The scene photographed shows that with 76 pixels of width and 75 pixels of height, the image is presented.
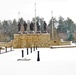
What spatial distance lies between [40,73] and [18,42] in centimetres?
3697

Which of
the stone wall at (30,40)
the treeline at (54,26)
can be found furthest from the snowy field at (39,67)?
the treeline at (54,26)

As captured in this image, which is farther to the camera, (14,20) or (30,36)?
(14,20)

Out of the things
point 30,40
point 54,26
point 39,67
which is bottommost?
point 39,67

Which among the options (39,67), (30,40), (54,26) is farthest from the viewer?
(54,26)

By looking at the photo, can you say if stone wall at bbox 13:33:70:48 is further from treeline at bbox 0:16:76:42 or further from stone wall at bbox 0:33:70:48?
treeline at bbox 0:16:76:42

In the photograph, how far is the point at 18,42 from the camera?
48156 mm

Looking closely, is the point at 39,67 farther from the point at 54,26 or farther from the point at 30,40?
the point at 54,26

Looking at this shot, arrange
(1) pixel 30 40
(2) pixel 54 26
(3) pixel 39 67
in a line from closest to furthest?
(3) pixel 39 67, (1) pixel 30 40, (2) pixel 54 26

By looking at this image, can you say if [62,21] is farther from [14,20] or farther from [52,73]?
[52,73]

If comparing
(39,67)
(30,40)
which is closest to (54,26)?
(30,40)

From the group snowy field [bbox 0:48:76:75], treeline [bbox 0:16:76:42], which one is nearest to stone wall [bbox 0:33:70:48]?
snowy field [bbox 0:48:76:75]

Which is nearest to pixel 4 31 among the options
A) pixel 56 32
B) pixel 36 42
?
pixel 56 32

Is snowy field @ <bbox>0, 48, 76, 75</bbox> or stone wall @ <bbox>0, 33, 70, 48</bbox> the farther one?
stone wall @ <bbox>0, 33, 70, 48</bbox>

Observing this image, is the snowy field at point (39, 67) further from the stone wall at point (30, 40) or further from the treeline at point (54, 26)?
the treeline at point (54, 26)
